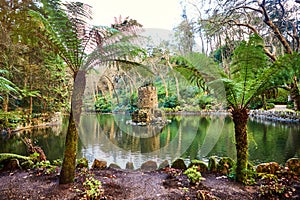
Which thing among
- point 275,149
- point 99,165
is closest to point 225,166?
point 99,165

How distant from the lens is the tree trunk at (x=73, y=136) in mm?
2285

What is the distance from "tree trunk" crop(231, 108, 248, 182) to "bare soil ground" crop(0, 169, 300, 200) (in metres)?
0.12

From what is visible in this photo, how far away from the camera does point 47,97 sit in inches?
308

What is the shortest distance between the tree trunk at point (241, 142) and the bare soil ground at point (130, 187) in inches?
4.8

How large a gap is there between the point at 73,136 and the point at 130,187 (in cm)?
77

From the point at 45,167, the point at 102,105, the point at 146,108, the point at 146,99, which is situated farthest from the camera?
the point at 146,108

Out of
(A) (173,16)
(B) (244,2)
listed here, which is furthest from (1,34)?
(A) (173,16)

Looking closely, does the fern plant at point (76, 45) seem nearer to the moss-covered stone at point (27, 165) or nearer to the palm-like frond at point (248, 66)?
the moss-covered stone at point (27, 165)

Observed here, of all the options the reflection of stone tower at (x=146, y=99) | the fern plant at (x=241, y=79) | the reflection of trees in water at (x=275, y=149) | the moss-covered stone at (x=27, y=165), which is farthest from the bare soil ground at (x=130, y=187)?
the reflection of stone tower at (x=146, y=99)

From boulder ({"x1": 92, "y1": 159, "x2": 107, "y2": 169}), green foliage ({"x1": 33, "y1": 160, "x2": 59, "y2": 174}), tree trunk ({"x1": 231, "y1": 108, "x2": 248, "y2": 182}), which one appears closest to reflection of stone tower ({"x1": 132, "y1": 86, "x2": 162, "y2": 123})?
boulder ({"x1": 92, "y1": 159, "x2": 107, "y2": 169})

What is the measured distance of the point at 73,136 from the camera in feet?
7.63

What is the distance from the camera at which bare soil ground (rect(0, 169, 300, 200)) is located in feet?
6.59

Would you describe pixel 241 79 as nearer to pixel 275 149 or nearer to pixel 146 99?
pixel 275 149

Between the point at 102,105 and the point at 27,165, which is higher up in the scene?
the point at 102,105
